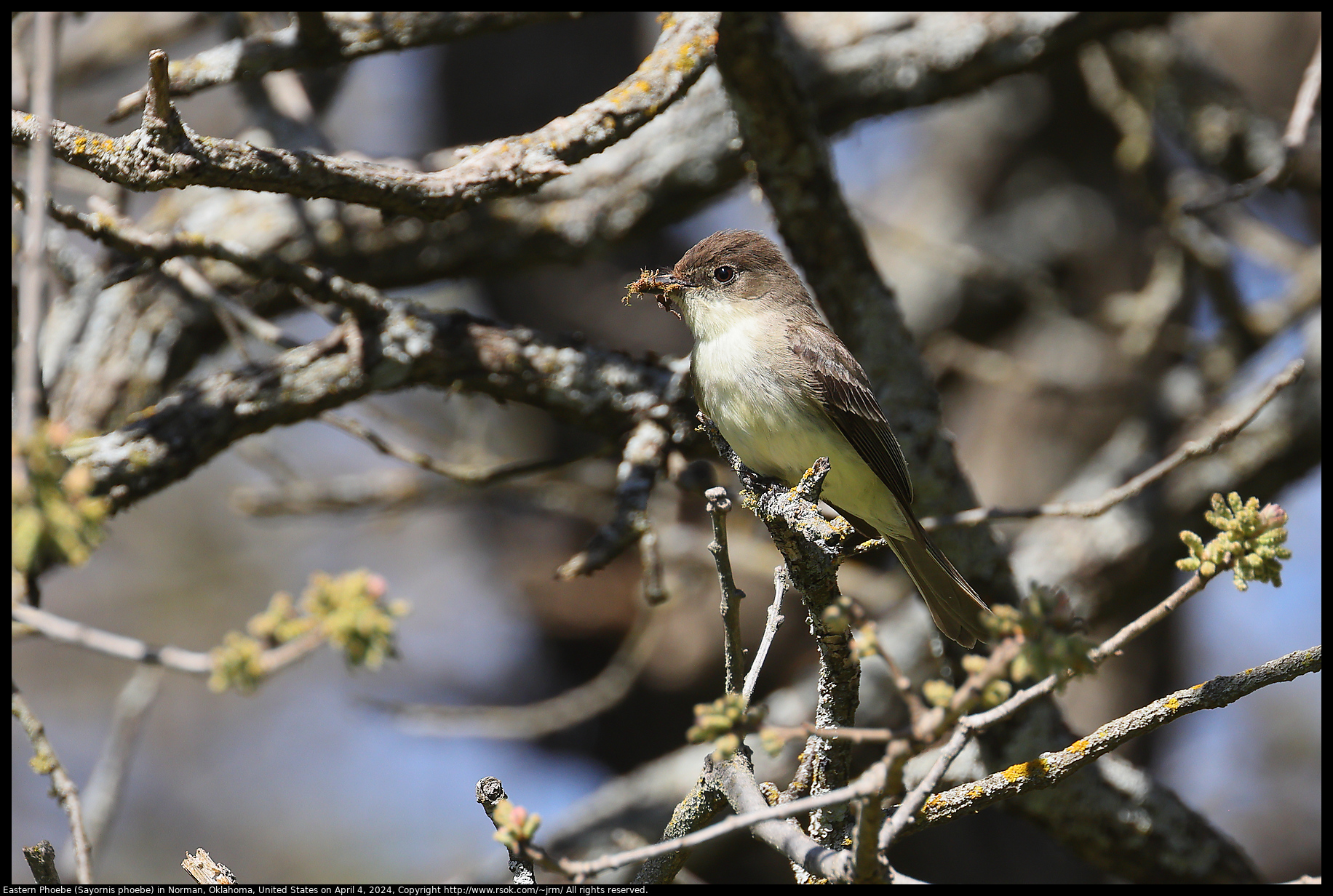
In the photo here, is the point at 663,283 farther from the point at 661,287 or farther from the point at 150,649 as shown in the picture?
the point at 150,649

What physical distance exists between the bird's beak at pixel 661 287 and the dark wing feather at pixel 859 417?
53 centimetres

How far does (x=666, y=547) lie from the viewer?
5.19 meters

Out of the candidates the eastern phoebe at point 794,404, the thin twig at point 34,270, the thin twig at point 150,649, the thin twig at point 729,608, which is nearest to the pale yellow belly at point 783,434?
the eastern phoebe at point 794,404

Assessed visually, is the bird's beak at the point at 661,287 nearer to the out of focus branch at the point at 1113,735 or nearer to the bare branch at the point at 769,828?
the bare branch at the point at 769,828

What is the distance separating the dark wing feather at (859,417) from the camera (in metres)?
3.51

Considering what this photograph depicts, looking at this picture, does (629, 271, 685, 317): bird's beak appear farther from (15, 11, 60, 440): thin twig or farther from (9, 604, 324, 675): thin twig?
(9, 604, 324, 675): thin twig

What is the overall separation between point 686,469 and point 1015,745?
1.65 metres

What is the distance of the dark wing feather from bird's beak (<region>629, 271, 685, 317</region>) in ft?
1.73

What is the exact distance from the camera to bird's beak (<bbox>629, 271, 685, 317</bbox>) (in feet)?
11.5

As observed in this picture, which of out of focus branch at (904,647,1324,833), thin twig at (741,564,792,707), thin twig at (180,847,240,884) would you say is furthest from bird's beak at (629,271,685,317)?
thin twig at (180,847,240,884)

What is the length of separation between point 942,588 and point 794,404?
0.86 metres

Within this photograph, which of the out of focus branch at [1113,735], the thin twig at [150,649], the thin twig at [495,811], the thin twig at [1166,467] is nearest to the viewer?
the thin twig at [150,649]

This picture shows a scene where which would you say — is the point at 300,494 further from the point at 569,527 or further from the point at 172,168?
the point at 172,168

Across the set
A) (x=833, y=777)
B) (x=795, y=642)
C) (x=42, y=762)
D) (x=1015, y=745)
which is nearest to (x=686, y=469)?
(x=833, y=777)
